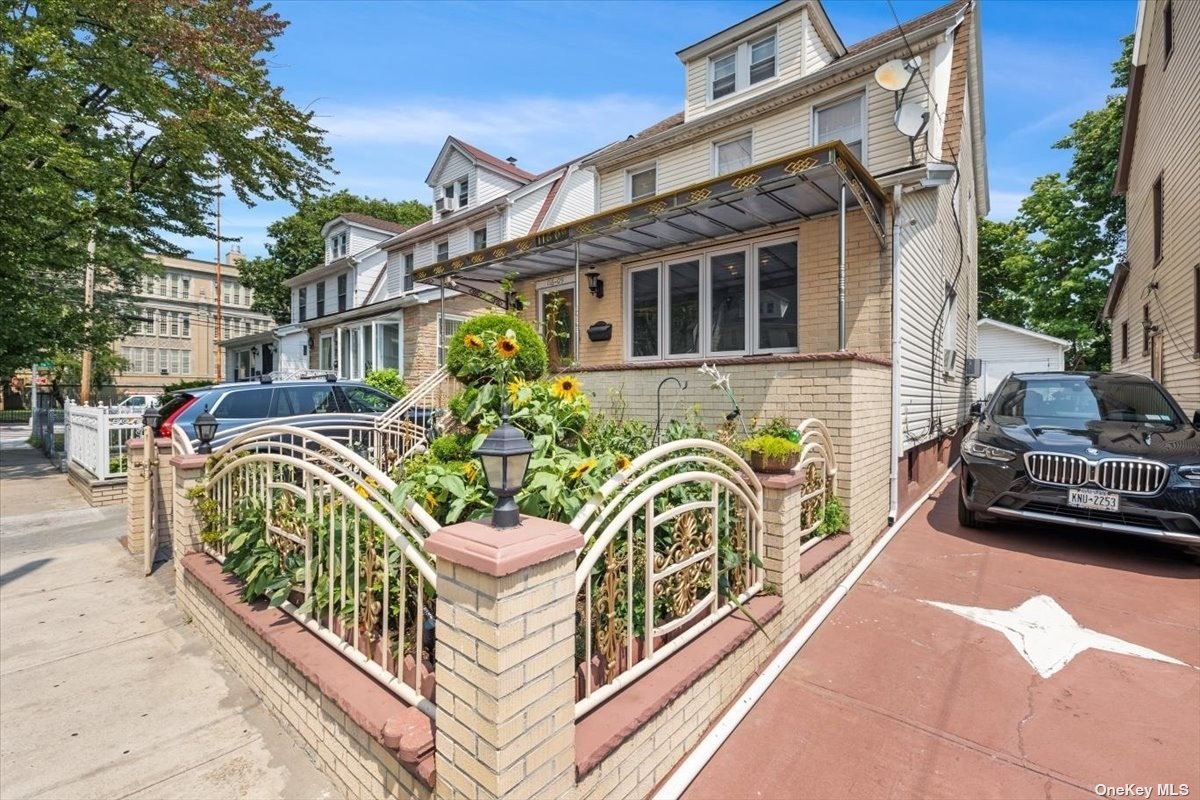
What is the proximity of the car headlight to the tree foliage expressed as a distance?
21331 millimetres

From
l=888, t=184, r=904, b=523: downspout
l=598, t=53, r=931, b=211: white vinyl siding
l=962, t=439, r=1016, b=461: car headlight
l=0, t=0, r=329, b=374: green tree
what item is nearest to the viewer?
l=962, t=439, r=1016, b=461: car headlight

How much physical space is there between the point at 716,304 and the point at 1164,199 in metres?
9.10

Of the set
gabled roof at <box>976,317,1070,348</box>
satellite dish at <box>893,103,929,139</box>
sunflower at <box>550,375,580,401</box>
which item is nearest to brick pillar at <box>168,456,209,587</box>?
sunflower at <box>550,375,580,401</box>

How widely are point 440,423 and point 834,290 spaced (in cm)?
541

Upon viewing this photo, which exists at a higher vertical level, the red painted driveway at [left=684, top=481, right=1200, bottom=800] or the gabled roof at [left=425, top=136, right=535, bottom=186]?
the gabled roof at [left=425, top=136, right=535, bottom=186]

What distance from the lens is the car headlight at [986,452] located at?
495 centimetres

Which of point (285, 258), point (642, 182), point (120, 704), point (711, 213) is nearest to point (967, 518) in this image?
point (711, 213)

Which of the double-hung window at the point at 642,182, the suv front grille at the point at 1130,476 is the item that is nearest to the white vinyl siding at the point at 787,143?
the double-hung window at the point at 642,182

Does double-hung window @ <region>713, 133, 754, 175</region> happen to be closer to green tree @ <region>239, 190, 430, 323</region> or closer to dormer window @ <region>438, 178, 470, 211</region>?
dormer window @ <region>438, 178, 470, 211</region>

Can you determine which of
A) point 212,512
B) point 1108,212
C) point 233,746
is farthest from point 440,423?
point 1108,212

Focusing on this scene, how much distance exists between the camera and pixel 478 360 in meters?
4.87

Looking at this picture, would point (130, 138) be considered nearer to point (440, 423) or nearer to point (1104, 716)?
point (440, 423)

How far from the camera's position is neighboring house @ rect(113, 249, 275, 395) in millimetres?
36969

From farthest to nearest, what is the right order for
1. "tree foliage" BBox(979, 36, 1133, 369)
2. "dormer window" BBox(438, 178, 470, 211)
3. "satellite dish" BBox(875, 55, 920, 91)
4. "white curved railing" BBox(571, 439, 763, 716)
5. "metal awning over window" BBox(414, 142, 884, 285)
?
"tree foliage" BBox(979, 36, 1133, 369)
"dormer window" BBox(438, 178, 470, 211)
"satellite dish" BBox(875, 55, 920, 91)
"metal awning over window" BBox(414, 142, 884, 285)
"white curved railing" BBox(571, 439, 763, 716)
